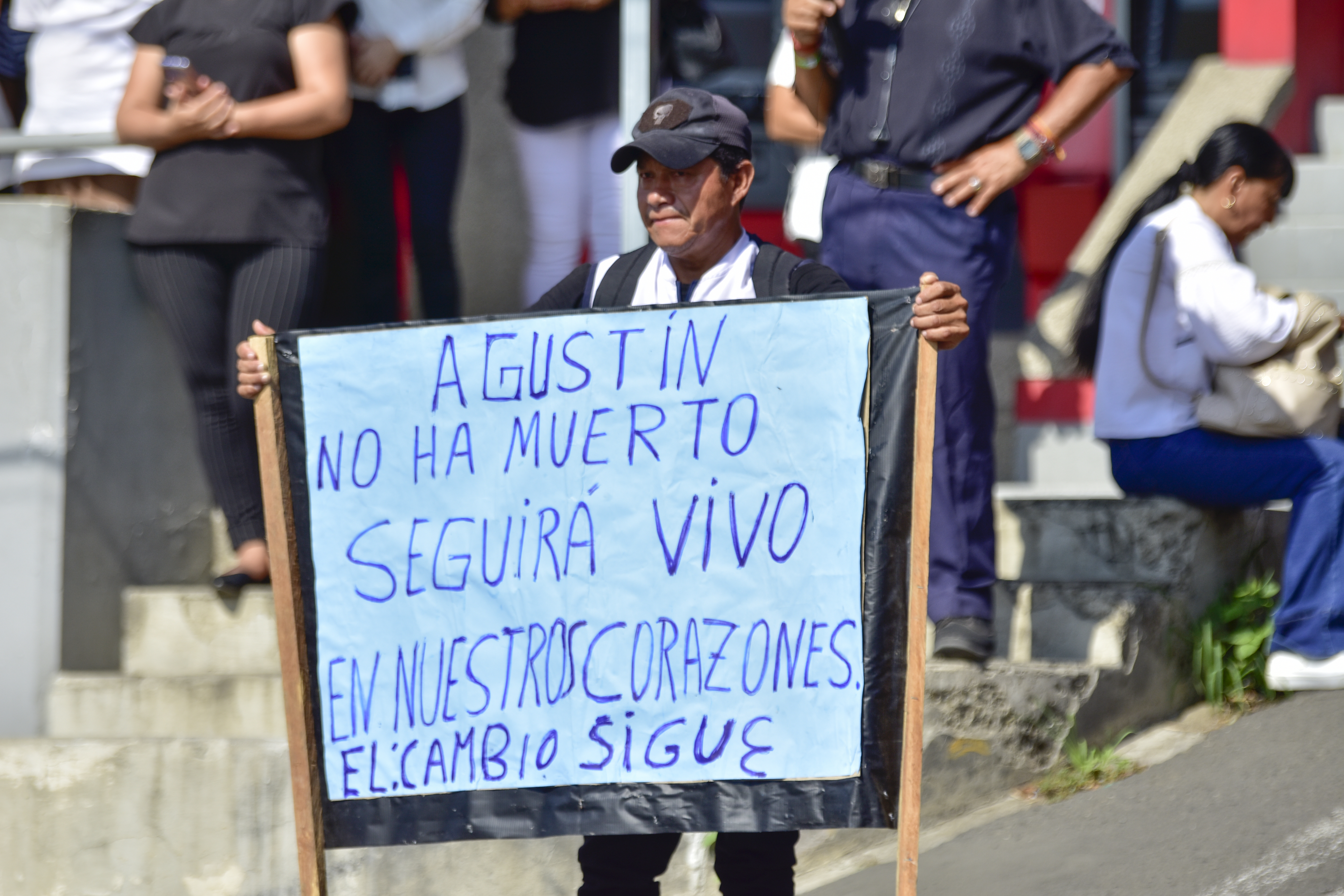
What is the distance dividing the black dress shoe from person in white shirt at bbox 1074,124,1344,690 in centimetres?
95

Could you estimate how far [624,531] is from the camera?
11.1 ft

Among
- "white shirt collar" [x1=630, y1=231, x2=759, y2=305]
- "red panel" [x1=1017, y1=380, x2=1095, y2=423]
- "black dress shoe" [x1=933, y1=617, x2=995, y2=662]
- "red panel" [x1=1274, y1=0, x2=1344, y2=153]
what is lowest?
"black dress shoe" [x1=933, y1=617, x2=995, y2=662]

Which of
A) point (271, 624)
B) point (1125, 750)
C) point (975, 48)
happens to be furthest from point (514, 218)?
point (1125, 750)

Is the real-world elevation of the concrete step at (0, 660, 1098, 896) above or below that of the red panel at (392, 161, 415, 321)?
below

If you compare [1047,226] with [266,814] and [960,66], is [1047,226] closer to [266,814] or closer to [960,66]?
[960,66]

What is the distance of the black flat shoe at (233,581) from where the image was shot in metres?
5.02

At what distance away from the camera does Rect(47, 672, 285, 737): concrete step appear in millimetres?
4754

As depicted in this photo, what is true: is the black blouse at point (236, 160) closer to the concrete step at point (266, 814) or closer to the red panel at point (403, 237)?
the red panel at point (403, 237)

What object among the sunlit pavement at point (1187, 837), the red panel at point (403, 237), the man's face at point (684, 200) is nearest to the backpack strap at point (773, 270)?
the man's face at point (684, 200)

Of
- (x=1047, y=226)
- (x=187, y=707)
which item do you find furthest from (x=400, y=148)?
(x=1047, y=226)

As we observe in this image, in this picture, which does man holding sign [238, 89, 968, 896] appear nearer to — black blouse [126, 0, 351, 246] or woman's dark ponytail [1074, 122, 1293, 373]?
black blouse [126, 0, 351, 246]

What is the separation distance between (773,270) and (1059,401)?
349 cm

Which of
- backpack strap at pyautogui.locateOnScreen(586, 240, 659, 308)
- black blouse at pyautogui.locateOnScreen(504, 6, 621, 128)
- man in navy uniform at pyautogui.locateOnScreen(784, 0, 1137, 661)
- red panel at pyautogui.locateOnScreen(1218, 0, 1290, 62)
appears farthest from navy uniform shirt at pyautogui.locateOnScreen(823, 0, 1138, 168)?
red panel at pyautogui.locateOnScreen(1218, 0, 1290, 62)

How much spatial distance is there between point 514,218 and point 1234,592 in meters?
3.38
